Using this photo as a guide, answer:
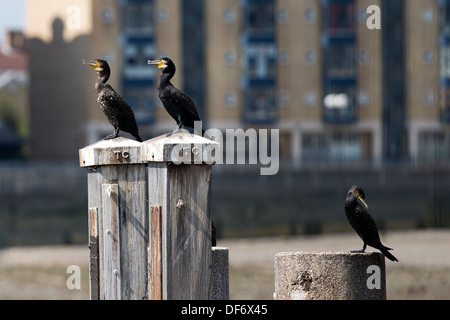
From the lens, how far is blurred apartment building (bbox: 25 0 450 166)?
70.8m

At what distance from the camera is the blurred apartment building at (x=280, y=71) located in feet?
232

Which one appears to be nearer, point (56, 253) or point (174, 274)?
point (174, 274)

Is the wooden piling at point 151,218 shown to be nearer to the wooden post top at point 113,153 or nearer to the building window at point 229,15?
→ the wooden post top at point 113,153

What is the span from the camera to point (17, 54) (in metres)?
106

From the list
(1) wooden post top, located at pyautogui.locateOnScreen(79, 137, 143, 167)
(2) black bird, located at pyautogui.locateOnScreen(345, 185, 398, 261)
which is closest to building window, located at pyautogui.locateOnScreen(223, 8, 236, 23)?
(2) black bird, located at pyautogui.locateOnScreen(345, 185, 398, 261)

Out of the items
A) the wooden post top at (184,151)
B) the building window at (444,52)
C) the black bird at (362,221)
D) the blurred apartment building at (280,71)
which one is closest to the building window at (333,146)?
the blurred apartment building at (280,71)

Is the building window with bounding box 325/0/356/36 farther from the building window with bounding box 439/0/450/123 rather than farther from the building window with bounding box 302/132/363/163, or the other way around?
the building window with bounding box 302/132/363/163

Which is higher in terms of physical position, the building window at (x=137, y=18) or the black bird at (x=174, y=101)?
the building window at (x=137, y=18)

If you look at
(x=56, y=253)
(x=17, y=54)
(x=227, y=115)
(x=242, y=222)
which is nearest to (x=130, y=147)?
(x=56, y=253)

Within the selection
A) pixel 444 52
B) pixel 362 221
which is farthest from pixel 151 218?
pixel 444 52

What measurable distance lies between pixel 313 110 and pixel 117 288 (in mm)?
65195

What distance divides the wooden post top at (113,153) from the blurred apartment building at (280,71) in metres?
62.1

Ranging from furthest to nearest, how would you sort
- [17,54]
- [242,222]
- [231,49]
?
[17,54], [231,49], [242,222]

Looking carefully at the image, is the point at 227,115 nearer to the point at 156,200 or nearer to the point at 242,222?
the point at 242,222
